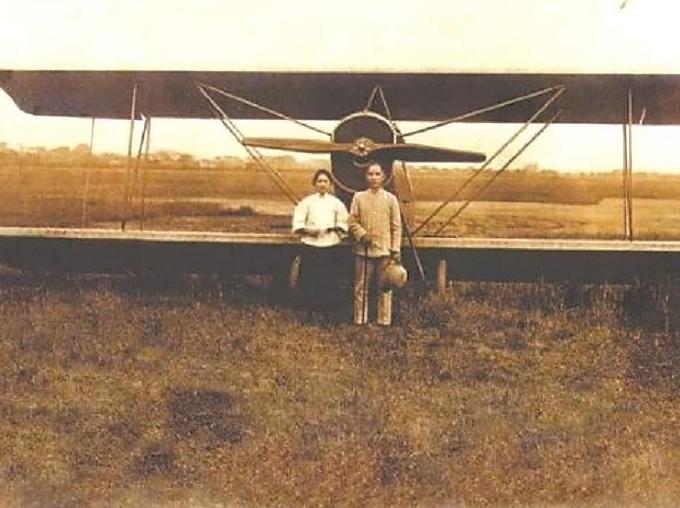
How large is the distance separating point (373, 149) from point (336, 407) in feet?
7.02

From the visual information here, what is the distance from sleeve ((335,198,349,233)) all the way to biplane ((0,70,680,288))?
19cm

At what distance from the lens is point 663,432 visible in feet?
14.5

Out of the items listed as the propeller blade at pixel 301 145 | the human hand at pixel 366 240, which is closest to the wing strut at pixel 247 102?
the propeller blade at pixel 301 145

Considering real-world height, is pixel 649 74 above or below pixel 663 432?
above

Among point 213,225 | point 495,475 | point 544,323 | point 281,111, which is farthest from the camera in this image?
point 213,225

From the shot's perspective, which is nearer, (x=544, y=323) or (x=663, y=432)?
(x=663, y=432)

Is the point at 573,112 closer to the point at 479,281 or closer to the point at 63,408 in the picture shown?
the point at 479,281

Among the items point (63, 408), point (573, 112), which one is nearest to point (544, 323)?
point (573, 112)

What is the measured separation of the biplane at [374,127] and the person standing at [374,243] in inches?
12.7

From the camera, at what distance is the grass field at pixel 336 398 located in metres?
4.20

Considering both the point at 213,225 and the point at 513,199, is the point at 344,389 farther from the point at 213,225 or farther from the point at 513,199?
the point at 513,199

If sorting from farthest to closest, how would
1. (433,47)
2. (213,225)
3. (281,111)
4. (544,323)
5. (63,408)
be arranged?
(213,225) → (281,111) → (433,47) → (544,323) → (63,408)

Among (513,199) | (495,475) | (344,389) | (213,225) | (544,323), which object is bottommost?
(495,475)

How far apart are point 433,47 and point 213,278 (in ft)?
7.90
